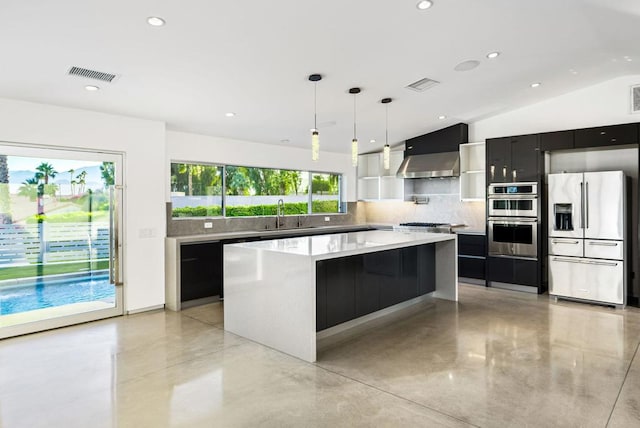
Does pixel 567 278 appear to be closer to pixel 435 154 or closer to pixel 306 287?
Result: pixel 435 154

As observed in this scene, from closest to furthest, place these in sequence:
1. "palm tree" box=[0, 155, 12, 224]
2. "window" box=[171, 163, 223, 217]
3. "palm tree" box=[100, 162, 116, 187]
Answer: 1. "palm tree" box=[0, 155, 12, 224]
2. "palm tree" box=[100, 162, 116, 187]
3. "window" box=[171, 163, 223, 217]

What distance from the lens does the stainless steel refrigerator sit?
204 inches

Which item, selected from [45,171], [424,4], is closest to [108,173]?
[45,171]

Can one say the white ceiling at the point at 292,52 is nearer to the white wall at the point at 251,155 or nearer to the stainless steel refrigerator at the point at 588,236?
the white wall at the point at 251,155

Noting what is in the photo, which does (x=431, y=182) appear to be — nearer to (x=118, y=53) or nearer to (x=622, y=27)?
(x=622, y=27)

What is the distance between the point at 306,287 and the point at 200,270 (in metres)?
2.49

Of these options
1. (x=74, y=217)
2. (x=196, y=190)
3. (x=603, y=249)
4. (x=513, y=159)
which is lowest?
(x=603, y=249)

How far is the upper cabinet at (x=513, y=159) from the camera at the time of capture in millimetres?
6043

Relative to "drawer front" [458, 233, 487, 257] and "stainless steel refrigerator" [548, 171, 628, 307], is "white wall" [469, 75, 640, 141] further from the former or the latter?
"drawer front" [458, 233, 487, 257]

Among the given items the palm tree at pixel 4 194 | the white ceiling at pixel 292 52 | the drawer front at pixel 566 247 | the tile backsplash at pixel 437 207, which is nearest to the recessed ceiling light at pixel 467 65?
the white ceiling at pixel 292 52

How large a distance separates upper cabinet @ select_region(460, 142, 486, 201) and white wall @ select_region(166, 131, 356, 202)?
2.38 m

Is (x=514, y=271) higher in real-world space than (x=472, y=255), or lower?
lower

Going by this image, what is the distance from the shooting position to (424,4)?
3090 mm

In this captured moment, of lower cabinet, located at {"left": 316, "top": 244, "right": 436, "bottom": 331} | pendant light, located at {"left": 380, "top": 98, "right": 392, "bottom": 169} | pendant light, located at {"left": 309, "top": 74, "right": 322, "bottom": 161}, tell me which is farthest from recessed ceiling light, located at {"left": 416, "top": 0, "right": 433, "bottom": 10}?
lower cabinet, located at {"left": 316, "top": 244, "right": 436, "bottom": 331}
